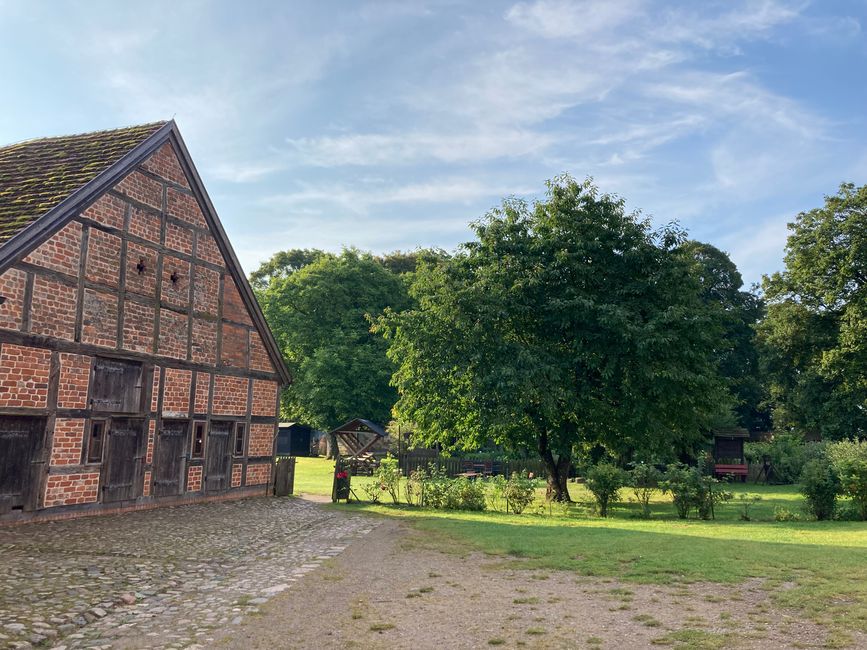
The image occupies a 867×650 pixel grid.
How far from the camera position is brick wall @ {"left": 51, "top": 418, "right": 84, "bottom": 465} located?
14.4 meters

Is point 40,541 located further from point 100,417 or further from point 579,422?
point 579,422

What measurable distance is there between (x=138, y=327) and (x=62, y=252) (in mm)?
2770

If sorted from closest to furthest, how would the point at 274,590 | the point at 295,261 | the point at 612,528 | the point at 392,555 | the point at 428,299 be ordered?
1. the point at 274,590
2. the point at 392,555
3. the point at 612,528
4. the point at 428,299
5. the point at 295,261

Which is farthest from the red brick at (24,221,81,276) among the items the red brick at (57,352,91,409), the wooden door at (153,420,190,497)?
the wooden door at (153,420,190,497)

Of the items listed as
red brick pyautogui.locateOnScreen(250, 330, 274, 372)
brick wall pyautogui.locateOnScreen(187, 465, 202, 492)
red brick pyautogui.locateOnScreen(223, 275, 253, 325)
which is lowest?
brick wall pyautogui.locateOnScreen(187, 465, 202, 492)

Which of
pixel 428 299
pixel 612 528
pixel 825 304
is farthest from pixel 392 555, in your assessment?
pixel 825 304

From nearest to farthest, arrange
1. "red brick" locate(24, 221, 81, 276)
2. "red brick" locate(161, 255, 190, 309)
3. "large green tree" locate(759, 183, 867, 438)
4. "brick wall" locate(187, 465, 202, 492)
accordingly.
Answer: "red brick" locate(24, 221, 81, 276) < "red brick" locate(161, 255, 190, 309) < "brick wall" locate(187, 465, 202, 492) < "large green tree" locate(759, 183, 867, 438)

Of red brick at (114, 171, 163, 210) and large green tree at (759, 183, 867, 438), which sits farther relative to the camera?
large green tree at (759, 183, 867, 438)

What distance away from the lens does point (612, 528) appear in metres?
15.4

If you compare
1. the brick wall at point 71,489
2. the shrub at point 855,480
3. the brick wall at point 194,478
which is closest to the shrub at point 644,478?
the shrub at point 855,480

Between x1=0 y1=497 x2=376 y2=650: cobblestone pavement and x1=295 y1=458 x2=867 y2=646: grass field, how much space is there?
2844 mm

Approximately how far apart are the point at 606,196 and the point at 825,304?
23.9 meters

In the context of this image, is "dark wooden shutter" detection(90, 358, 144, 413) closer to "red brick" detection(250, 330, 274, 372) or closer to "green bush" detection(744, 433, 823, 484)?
"red brick" detection(250, 330, 274, 372)

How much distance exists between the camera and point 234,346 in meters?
20.0
